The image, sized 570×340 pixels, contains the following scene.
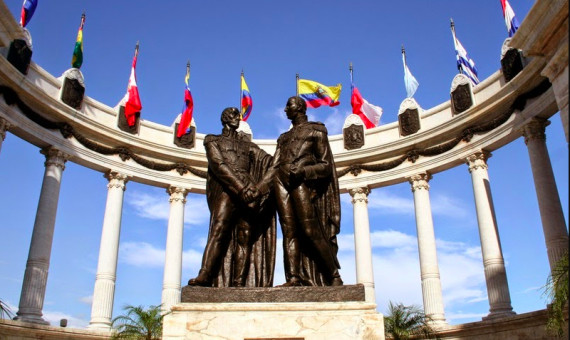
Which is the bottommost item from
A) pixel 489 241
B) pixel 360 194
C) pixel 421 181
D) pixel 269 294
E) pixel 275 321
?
pixel 275 321

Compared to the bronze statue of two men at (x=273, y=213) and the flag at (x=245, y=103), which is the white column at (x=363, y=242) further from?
the bronze statue of two men at (x=273, y=213)

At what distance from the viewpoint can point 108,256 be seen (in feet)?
101

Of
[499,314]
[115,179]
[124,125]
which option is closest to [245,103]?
[124,125]

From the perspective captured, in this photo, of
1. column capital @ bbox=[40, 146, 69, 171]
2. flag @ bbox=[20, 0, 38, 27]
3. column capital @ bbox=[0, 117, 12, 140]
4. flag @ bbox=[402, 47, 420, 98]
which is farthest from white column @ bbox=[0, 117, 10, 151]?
flag @ bbox=[402, 47, 420, 98]

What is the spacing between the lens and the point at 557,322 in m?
16.7

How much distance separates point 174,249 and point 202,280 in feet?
83.8

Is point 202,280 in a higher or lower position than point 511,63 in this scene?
lower

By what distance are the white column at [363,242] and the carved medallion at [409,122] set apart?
202 inches

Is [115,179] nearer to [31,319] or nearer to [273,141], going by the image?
[31,319]

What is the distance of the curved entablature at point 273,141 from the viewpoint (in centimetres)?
2788

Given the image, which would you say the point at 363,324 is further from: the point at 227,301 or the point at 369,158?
the point at 369,158

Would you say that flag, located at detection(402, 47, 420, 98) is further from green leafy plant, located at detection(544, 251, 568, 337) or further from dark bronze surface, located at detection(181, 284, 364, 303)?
dark bronze surface, located at detection(181, 284, 364, 303)

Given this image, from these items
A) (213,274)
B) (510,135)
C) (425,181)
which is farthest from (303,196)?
(425,181)

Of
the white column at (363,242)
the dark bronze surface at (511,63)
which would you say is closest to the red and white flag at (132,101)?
the white column at (363,242)
